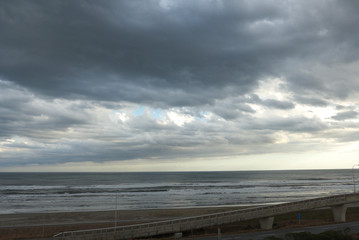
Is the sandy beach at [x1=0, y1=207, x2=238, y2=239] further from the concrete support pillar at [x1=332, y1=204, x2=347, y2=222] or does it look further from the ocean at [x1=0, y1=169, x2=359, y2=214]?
the concrete support pillar at [x1=332, y1=204, x2=347, y2=222]

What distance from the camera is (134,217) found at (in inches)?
1667

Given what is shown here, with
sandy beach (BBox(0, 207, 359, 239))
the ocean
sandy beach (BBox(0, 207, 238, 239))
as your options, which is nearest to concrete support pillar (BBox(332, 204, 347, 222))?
sandy beach (BBox(0, 207, 359, 239))

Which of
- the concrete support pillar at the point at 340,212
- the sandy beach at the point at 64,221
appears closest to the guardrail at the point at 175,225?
the concrete support pillar at the point at 340,212

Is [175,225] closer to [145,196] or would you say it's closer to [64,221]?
[64,221]

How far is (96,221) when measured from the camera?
39.1 metres

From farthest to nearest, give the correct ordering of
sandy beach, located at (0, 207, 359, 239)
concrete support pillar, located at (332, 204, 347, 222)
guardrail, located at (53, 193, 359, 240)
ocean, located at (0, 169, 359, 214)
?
1. ocean, located at (0, 169, 359, 214)
2. concrete support pillar, located at (332, 204, 347, 222)
3. sandy beach, located at (0, 207, 359, 239)
4. guardrail, located at (53, 193, 359, 240)

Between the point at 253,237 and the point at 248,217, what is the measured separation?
5169 mm

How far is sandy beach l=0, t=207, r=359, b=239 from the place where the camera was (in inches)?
1211

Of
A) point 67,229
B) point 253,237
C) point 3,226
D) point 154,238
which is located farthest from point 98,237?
point 3,226

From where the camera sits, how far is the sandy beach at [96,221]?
30766 millimetres

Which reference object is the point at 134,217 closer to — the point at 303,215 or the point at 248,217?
the point at 248,217

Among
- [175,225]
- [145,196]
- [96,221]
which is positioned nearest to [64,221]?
[96,221]

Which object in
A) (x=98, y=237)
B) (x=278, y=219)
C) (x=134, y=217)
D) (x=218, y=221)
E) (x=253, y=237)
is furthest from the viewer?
(x=134, y=217)

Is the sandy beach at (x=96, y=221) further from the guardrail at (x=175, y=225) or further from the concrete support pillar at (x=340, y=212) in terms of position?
the guardrail at (x=175, y=225)
